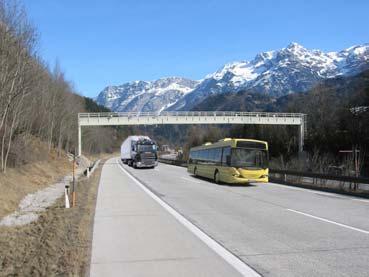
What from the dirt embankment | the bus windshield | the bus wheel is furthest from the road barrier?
the dirt embankment

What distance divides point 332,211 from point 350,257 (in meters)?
7.24

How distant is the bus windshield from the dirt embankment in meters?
13.4

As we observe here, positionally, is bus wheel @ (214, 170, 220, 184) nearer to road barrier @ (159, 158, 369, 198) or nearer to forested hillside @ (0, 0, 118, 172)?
road barrier @ (159, 158, 369, 198)

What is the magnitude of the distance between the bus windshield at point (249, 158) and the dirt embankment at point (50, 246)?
13427 millimetres

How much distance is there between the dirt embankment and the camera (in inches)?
316

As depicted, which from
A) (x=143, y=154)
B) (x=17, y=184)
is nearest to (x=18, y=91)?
(x=17, y=184)

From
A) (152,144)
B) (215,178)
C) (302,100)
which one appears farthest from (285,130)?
(215,178)

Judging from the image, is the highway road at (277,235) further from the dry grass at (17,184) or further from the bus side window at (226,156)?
the bus side window at (226,156)

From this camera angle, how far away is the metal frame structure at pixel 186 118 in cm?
8762

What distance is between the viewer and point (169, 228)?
1237 cm

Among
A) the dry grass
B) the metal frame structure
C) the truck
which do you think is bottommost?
the dry grass

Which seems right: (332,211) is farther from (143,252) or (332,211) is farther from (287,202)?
(143,252)

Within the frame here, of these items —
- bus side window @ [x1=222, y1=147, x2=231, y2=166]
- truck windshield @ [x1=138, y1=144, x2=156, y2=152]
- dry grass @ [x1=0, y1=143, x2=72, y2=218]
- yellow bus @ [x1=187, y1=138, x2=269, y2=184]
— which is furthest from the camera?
truck windshield @ [x1=138, y1=144, x2=156, y2=152]

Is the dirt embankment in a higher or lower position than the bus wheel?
lower
